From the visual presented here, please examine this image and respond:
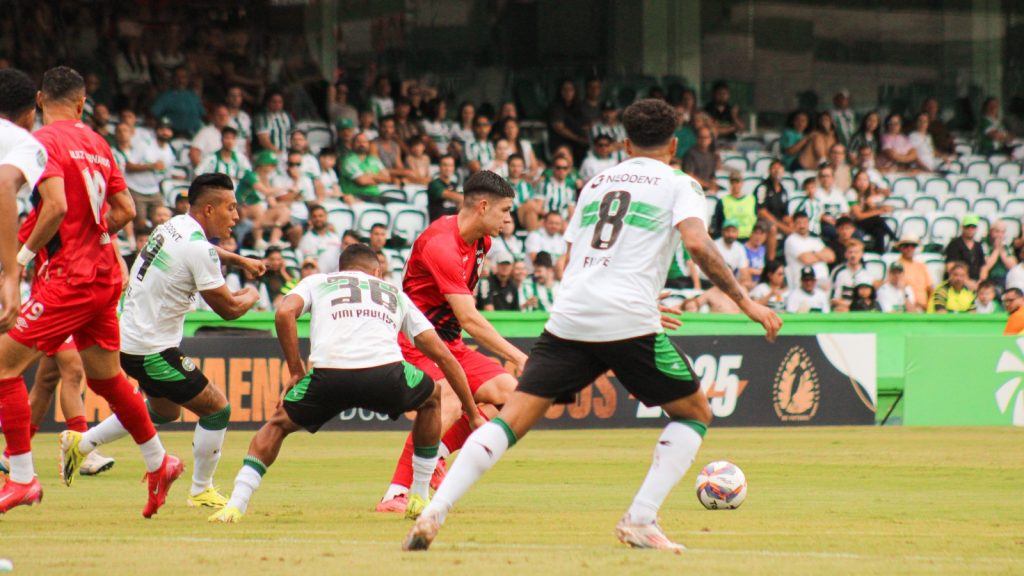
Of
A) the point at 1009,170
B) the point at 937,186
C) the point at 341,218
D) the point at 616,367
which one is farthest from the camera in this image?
the point at 1009,170

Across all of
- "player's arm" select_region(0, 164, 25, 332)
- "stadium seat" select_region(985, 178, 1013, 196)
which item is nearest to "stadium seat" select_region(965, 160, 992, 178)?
"stadium seat" select_region(985, 178, 1013, 196)

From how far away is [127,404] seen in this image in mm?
8234

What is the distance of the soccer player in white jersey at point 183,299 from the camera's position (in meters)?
8.41

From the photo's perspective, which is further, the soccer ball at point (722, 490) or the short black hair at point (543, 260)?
the short black hair at point (543, 260)

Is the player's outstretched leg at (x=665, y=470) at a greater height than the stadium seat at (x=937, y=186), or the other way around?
the stadium seat at (x=937, y=186)

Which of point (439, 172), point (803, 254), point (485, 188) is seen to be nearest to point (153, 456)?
point (485, 188)

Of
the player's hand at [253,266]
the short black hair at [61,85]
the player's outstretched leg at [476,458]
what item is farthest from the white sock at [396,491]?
the short black hair at [61,85]

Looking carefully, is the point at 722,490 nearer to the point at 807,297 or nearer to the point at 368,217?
the point at 807,297

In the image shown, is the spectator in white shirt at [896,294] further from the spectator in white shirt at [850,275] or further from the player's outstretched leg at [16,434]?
the player's outstretched leg at [16,434]

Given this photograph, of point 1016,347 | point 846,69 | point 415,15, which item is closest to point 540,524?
point 1016,347

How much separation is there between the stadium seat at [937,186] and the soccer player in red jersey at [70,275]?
2007 cm

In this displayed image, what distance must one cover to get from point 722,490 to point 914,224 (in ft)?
52.2

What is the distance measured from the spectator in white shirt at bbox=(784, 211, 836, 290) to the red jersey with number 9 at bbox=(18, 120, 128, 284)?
14.5 m

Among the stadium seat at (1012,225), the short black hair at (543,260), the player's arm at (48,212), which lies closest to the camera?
the player's arm at (48,212)
